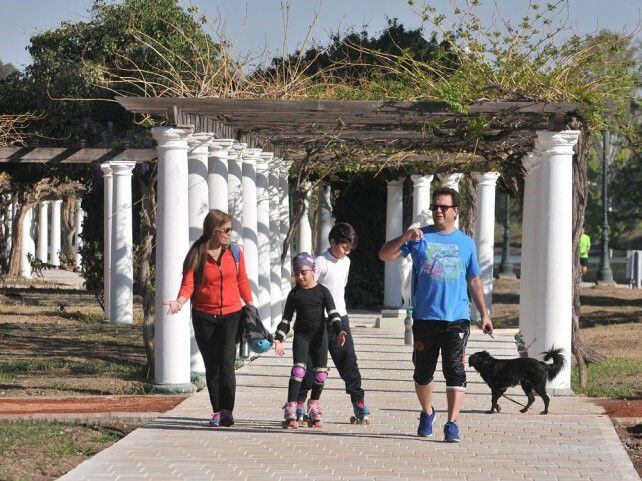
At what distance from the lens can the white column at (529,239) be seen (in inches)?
547

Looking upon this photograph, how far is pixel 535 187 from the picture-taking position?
1462 centimetres

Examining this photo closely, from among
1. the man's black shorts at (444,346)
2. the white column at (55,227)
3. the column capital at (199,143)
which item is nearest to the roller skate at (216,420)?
the man's black shorts at (444,346)

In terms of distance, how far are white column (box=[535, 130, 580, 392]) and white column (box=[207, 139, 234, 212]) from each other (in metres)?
3.94

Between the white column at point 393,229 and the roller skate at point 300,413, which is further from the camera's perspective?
the white column at point 393,229

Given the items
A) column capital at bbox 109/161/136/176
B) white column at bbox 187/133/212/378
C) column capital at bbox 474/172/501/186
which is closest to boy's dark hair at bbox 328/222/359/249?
white column at bbox 187/133/212/378

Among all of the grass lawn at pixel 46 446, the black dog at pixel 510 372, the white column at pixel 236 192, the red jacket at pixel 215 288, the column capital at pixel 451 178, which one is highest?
the column capital at pixel 451 178

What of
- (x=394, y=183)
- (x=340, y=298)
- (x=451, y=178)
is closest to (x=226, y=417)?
(x=340, y=298)

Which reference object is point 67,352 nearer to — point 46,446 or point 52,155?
point 52,155

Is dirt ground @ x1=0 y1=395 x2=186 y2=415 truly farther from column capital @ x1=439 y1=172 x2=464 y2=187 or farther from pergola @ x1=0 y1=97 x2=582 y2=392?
column capital @ x1=439 y1=172 x2=464 y2=187

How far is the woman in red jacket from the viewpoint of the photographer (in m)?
9.88

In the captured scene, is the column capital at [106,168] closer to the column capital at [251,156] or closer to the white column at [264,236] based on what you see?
the white column at [264,236]

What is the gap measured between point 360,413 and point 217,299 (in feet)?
4.90

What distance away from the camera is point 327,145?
1705 centimetres

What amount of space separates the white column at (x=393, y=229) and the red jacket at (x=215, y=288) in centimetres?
1630
